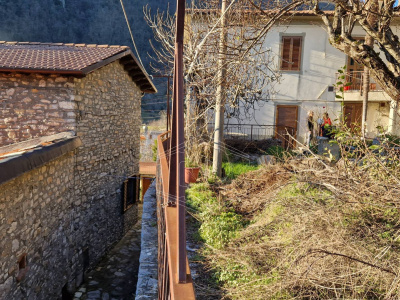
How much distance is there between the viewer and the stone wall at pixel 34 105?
689 cm

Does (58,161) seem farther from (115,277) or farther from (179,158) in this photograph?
(179,158)

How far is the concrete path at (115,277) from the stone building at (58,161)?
247 millimetres

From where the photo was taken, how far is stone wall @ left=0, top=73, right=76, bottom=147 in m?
6.89

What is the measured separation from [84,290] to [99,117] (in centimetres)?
374

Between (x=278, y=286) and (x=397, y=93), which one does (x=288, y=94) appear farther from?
(x=278, y=286)

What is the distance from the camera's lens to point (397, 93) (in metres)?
4.18

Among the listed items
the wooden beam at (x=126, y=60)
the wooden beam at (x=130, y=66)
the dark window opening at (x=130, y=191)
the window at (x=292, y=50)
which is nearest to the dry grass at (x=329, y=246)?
the wooden beam at (x=126, y=60)

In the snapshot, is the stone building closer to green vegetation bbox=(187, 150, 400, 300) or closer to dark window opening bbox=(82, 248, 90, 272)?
dark window opening bbox=(82, 248, 90, 272)

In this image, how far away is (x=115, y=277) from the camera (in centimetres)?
809

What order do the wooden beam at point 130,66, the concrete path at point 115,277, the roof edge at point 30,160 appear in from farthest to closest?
1. the wooden beam at point 130,66
2. the concrete path at point 115,277
3. the roof edge at point 30,160

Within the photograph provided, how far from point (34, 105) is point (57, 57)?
1163mm

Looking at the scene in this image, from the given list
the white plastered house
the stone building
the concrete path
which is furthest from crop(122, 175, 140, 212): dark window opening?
the white plastered house

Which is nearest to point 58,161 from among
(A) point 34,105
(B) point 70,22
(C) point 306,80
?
(A) point 34,105

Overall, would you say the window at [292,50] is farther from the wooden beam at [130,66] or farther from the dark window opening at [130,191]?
the dark window opening at [130,191]
